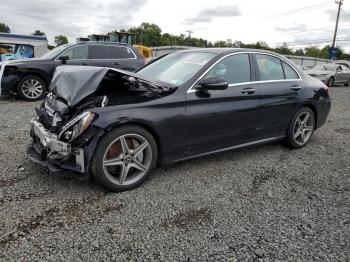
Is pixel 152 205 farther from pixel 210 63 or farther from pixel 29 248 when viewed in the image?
pixel 210 63

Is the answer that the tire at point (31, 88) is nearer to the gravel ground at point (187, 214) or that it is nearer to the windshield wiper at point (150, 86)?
the gravel ground at point (187, 214)

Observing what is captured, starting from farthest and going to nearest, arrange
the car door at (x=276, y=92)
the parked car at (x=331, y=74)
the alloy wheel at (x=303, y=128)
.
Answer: the parked car at (x=331, y=74), the alloy wheel at (x=303, y=128), the car door at (x=276, y=92)

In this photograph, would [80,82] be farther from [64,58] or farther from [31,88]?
[31,88]

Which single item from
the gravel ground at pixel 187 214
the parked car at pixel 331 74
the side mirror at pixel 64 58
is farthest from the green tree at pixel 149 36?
the gravel ground at pixel 187 214

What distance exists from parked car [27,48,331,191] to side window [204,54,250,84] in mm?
13

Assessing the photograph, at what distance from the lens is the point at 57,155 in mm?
3201

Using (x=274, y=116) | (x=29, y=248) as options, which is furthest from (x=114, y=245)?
(x=274, y=116)

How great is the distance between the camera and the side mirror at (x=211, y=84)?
3.70 meters

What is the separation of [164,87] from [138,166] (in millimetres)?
961

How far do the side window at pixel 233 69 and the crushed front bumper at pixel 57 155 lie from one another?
1846 mm

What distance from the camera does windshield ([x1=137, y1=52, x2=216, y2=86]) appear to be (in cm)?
393

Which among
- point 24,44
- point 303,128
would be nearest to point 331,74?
point 303,128

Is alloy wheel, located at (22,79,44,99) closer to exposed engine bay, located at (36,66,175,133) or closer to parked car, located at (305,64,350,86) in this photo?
exposed engine bay, located at (36,66,175,133)

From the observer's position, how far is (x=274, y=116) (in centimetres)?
463
